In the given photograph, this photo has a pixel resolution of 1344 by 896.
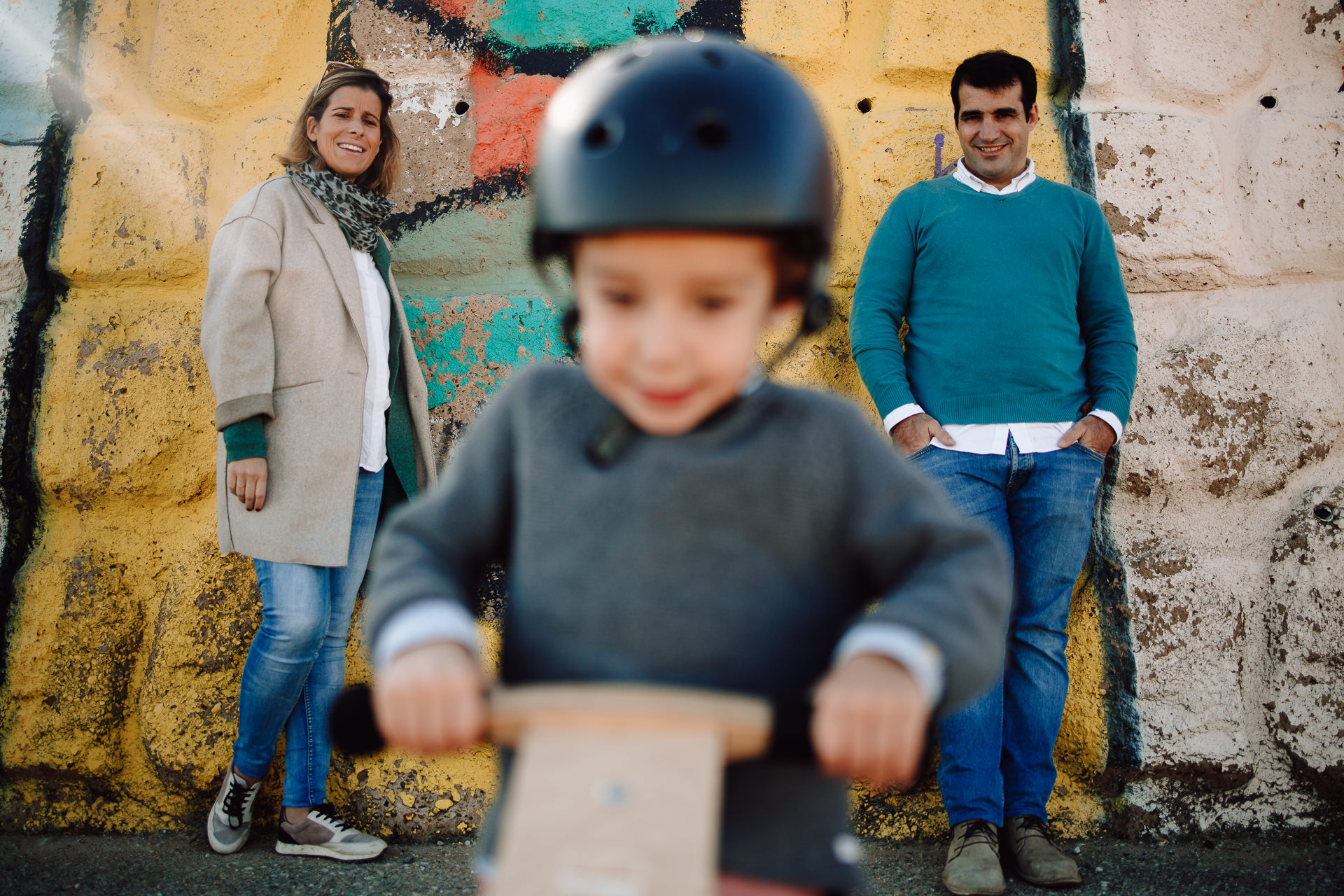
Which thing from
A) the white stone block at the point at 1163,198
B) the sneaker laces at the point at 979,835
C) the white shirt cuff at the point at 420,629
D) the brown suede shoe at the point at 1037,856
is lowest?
the brown suede shoe at the point at 1037,856

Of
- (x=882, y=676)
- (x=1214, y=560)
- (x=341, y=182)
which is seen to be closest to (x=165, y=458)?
(x=341, y=182)

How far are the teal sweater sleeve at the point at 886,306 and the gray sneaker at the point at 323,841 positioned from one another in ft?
5.54

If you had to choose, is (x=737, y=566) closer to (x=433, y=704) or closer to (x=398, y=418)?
(x=433, y=704)

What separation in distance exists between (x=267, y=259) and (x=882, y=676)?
195cm

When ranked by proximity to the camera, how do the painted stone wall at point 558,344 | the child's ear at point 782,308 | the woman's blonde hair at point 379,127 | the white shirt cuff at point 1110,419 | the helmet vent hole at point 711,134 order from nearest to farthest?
the helmet vent hole at point 711,134, the child's ear at point 782,308, the white shirt cuff at point 1110,419, the painted stone wall at point 558,344, the woman's blonde hair at point 379,127

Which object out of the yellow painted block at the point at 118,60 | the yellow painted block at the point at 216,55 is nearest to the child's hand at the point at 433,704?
the yellow painted block at the point at 216,55

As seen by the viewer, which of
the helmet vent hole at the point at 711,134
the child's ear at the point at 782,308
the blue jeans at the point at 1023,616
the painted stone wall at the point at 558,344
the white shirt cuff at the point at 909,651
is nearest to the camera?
the white shirt cuff at the point at 909,651

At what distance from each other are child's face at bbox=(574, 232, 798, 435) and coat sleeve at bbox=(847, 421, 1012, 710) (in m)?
0.18

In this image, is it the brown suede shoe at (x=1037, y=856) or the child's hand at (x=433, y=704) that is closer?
the child's hand at (x=433, y=704)

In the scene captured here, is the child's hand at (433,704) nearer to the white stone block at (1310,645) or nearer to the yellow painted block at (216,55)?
the white stone block at (1310,645)

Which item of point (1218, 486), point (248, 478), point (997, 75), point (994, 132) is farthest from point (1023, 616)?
point (248, 478)

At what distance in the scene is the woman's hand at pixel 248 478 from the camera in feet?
6.73

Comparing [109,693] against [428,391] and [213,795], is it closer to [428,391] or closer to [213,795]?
[213,795]

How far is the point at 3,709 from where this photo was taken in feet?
7.60
